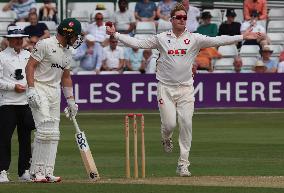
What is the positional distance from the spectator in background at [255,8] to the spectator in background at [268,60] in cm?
109

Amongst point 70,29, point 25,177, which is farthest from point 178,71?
point 25,177

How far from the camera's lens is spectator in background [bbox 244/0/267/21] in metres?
25.9

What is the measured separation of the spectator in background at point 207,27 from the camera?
25484mm

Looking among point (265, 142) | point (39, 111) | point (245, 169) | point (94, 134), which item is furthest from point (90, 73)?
point (39, 111)

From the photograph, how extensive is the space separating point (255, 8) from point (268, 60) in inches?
63.8

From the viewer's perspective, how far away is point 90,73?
2455 cm

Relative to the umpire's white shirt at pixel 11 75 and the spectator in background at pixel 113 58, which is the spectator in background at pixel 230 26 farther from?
the umpire's white shirt at pixel 11 75

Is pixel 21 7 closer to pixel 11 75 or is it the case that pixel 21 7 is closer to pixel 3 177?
pixel 11 75

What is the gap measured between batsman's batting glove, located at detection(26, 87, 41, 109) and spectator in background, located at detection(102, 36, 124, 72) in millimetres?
13119

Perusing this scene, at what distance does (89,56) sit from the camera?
2488 centimetres

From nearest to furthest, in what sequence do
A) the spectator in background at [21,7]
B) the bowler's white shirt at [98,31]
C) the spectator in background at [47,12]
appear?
the bowler's white shirt at [98,31], the spectator in background at [21,7], the spectator in background at [47,12]

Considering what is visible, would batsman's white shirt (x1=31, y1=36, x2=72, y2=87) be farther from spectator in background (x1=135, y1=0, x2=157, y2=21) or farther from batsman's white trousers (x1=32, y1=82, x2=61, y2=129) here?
spectator in background (x1=135, y1=0, x2=157, y2=21)

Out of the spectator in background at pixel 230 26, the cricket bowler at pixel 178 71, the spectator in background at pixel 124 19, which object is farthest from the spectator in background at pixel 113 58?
the cricket bowler at pixel 178 71

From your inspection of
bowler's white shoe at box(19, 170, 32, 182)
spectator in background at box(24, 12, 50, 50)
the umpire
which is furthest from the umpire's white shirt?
spectator in background at box(24, 12, 50, 50)
